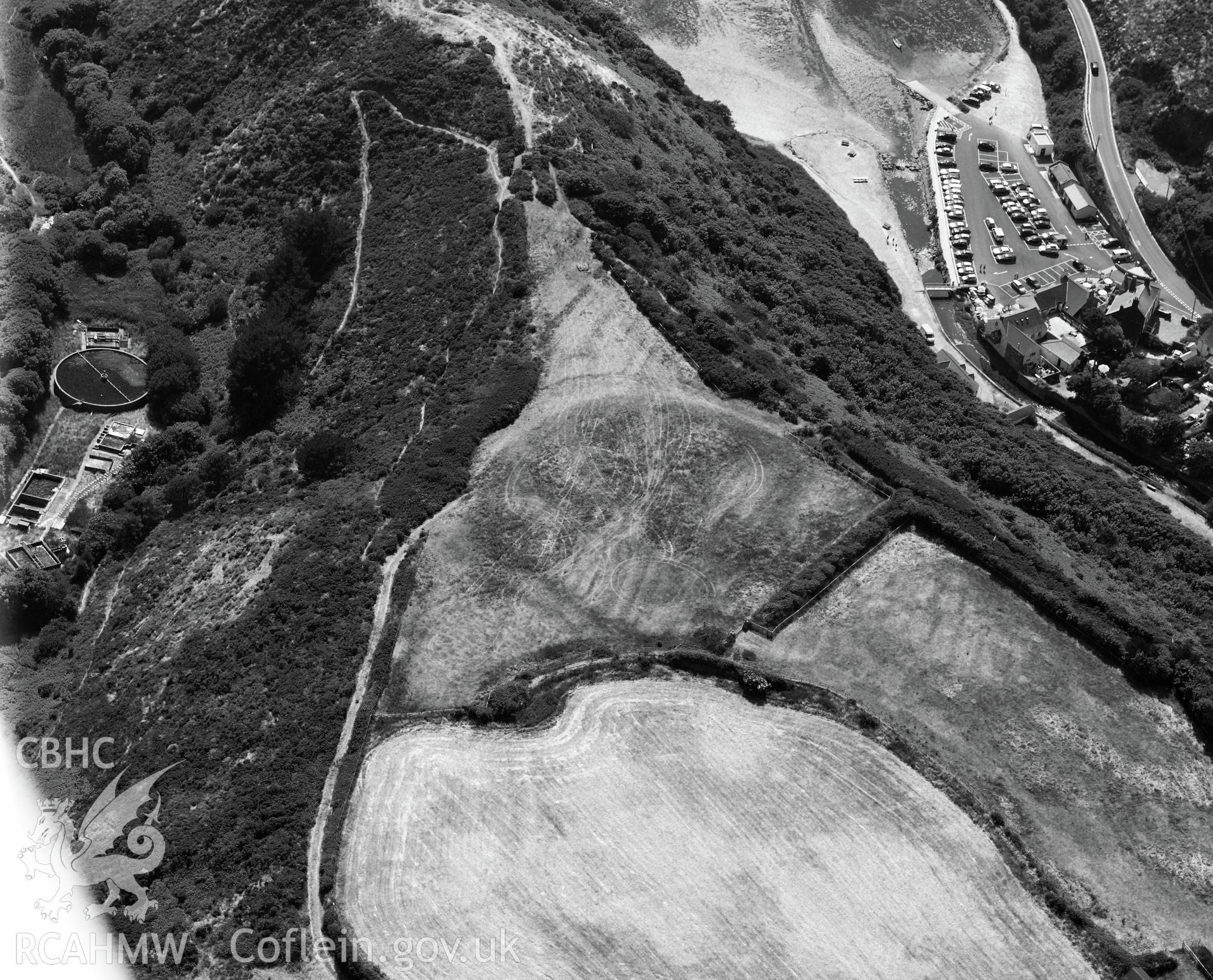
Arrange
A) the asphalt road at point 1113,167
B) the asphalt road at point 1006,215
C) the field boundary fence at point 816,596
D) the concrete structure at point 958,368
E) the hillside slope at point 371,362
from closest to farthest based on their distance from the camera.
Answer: the hillside slope at point 371,362
the field boundary fence at point 816,596
the concrete structure at point 958,368
the asphalt road at point 1113,167
the asphalt road at point 1006,215

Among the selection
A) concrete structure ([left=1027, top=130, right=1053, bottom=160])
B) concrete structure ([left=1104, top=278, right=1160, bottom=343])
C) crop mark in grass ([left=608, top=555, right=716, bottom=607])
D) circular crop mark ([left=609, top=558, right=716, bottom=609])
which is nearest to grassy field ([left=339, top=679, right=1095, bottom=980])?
circular crop mark ([left=609, top=558, right=716, bottom=609])

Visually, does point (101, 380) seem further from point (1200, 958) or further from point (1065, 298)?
point (1200, 958)

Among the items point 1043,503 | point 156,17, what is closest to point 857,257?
point 1043,503

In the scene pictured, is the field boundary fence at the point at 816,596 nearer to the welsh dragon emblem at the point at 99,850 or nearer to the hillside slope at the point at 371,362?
the hillside slope at the point at 371,362

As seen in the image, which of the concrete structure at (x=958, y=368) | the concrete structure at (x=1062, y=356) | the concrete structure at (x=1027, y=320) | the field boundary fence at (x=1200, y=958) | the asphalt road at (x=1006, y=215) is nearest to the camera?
the field boundary fence at (x=1200, y=958)

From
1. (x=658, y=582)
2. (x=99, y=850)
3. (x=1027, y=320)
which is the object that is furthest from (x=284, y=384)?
(x=1027, y=320)

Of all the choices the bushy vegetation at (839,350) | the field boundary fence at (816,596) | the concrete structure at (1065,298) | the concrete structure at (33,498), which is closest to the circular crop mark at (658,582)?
the field boundary fence at (816,596)
